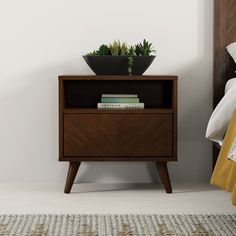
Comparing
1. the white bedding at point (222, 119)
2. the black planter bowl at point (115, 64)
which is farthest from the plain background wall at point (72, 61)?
the white bedding at point (222, 119)

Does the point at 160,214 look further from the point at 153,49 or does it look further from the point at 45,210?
the point at 153,49

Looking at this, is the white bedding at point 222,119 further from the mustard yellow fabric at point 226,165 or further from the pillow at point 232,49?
the pillow at point 232,49

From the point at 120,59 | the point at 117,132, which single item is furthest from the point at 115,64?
the point at 117,132

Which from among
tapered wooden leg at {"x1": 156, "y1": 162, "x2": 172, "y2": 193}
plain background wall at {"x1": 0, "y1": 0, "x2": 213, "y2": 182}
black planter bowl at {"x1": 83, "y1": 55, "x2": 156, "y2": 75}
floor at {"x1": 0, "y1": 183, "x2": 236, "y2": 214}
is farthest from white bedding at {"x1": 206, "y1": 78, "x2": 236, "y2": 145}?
plain background wall at {"x1": 0, "y1": 0, "x2": 213, "y2": 182}

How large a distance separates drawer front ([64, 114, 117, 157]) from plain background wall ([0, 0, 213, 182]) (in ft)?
1.21

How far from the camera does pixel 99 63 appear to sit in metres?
3.39

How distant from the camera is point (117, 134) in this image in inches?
131

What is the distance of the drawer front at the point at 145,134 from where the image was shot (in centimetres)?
333

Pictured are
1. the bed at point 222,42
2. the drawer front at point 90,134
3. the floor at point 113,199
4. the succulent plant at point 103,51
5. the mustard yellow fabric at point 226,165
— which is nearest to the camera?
the mustard yellow fabric at point 226,165

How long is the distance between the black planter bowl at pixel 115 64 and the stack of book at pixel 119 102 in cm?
12

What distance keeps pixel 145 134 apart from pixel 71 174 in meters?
0.41

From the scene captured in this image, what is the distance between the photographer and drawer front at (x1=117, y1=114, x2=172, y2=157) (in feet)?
10.9

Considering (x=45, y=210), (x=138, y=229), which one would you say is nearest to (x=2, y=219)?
(x=45, y=210)

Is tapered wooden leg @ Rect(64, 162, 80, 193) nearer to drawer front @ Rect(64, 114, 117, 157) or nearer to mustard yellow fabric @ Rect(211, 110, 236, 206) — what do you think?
drawer front @ Rect(64, 114, 117, 157)
